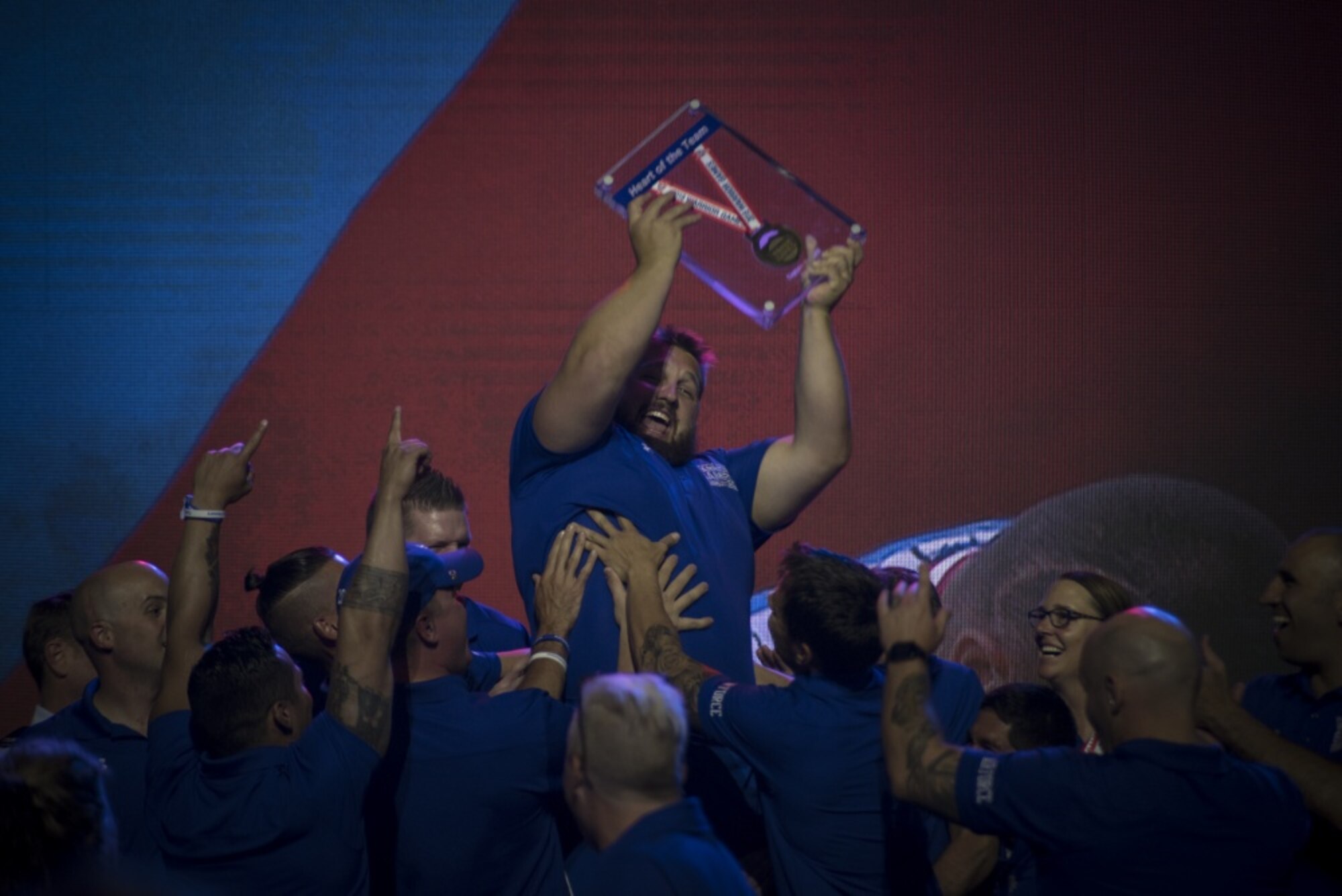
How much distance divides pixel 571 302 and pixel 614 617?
6.95 ft

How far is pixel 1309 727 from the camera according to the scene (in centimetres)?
260

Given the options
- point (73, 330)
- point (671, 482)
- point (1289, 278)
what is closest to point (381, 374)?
point (73, 330)

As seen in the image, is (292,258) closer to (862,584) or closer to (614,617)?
(614,617)

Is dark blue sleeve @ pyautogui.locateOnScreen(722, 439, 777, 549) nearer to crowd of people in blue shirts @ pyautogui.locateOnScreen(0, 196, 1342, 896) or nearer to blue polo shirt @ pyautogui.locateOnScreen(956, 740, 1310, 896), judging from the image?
crowd of people in blue shirts @ pyautogui.locateOnScreen(0, 196, 1342, 896)

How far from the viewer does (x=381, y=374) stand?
4609mm

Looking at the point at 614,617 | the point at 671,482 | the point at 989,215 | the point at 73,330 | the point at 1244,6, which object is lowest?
the point at 614,617

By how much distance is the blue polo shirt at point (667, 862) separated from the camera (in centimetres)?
166

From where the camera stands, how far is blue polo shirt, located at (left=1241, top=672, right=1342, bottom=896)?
2.37m

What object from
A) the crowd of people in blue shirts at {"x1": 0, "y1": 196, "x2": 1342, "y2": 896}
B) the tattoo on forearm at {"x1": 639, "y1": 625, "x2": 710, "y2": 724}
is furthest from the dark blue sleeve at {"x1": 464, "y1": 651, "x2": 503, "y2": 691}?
the tattoo on forearm at {"x1": 639, "y1": 625, "x2": 710, "y2": 724}

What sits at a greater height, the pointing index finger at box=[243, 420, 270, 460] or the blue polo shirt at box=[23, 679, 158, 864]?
the pointing index finger at box=[243, 420, 270, 460]

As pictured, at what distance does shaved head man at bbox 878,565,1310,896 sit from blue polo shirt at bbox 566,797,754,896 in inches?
15.8

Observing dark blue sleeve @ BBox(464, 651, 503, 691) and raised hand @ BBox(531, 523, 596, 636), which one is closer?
raised hand @ BBox(531, 523, 596, 636)

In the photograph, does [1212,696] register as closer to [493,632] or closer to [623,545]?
[623,545]

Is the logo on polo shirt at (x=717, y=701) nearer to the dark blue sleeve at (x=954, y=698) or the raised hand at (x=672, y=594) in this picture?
the raised hand at (x=672, y=594)
